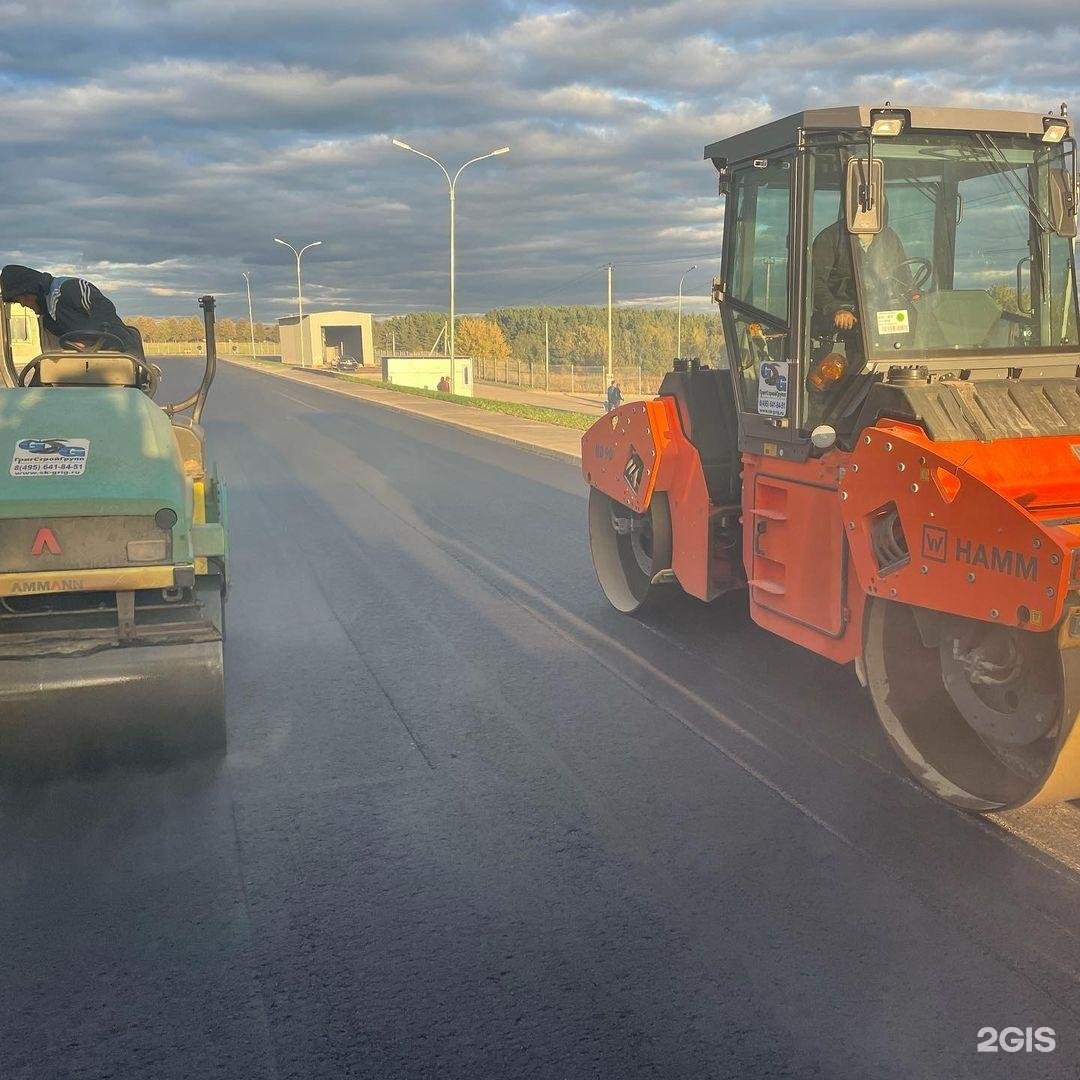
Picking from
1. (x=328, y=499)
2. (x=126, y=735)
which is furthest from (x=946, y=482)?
(x=328, y=499)

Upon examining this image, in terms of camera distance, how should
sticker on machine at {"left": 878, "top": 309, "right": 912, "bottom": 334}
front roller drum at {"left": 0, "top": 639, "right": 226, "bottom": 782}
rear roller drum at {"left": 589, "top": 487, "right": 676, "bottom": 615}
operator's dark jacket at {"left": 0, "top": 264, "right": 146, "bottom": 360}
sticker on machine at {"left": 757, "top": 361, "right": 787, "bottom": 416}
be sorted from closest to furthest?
front roller drum at {"left": 0, "top": 639, "right": 226, "bottom": 782}
sticker on machine at {"left": 878, "top": 309, "right": 912, "bottom": 334}
sticker on machine at {"left": 757, "top": 361, "right": 787, "bottom": 416}
operator's dark jacket at {"left": 0, "top": 264, "right": 146, "bottom": 360}
rear roller drum at {"left": 589, "top": 487, "right": 676, "bottom": 615}

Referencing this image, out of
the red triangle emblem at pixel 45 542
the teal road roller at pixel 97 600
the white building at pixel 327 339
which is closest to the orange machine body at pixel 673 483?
the teal road roller at pixel 97 600

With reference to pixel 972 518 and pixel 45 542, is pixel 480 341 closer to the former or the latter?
pixel 45 542

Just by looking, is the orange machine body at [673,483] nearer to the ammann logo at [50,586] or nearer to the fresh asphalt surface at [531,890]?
the fresh asphalt surface at [531,890]

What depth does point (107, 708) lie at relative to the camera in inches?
188

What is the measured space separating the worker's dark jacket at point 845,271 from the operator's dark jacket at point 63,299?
147 inches

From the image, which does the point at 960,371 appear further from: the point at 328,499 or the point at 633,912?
the point at 328,499

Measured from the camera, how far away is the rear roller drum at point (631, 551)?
285 inches

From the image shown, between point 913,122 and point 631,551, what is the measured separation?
379cm

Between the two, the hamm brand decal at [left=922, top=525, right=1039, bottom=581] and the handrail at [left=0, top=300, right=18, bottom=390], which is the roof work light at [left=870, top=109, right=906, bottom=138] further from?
the handrail at [left=0, top=300, right=18, bottom=390]

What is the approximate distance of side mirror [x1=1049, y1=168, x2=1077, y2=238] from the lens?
5.46 meters

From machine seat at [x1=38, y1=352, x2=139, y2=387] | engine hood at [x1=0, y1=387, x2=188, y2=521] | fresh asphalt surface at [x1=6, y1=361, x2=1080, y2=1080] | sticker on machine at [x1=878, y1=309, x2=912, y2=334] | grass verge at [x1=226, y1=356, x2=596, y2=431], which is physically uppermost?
sticker on machine at [x1=878, y1=309, x2=912, y2=334]

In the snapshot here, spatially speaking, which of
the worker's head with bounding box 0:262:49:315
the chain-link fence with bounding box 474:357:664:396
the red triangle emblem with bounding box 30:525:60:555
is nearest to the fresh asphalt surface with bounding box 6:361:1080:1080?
the red triangle emblem with bounding box 30:525:60:555

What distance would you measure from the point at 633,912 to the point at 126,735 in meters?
2.43
